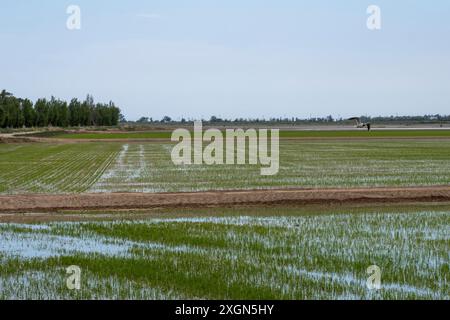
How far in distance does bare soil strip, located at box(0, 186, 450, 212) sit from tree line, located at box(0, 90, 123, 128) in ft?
229

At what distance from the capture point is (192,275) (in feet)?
31.9

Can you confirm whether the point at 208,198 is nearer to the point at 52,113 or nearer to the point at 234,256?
the point at 234,256

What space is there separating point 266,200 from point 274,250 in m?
6.92

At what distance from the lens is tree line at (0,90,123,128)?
93.4 metres

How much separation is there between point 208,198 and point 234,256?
7.62 m

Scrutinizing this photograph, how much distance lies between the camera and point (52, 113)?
375 feet

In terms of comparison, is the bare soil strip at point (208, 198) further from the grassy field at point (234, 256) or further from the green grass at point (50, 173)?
the green grass at point (50, 173)

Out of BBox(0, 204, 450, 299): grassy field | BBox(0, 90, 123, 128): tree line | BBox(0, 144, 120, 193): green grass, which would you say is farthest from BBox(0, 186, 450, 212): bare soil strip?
BBox(0, 90, 123, 128): tree line

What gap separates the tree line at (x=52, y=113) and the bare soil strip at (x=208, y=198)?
229 ft

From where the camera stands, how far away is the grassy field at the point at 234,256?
29.5 feet

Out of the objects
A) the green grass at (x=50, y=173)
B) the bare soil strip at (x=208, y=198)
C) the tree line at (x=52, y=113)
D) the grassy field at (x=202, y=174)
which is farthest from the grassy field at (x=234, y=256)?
the tree line at (x=52, y=113)

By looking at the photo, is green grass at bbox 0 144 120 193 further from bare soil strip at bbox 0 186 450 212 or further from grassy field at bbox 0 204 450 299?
grassy field at bbox 0 204 450 299

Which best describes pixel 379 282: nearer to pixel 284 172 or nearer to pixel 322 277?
pixel 322 277
